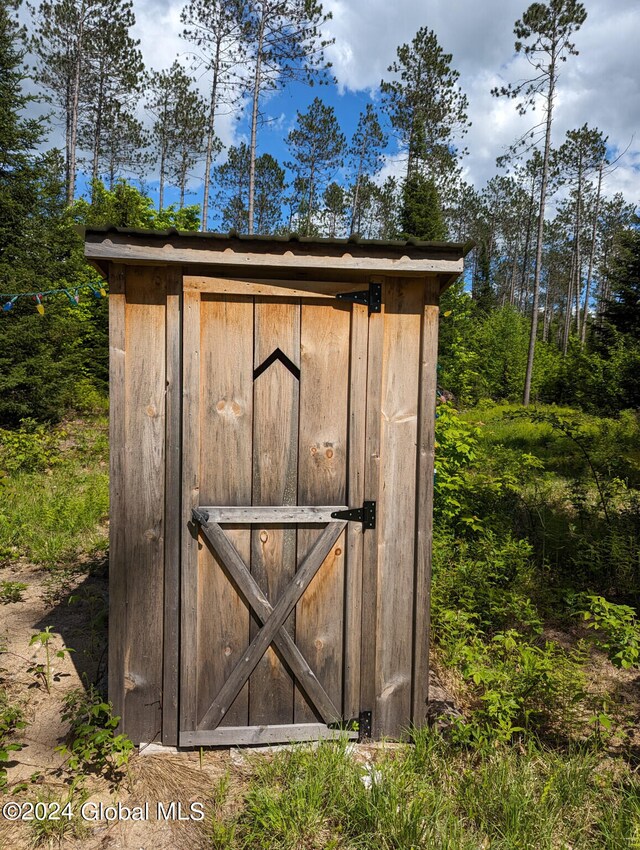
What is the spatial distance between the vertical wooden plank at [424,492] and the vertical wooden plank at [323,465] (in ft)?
1.29

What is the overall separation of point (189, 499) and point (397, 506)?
1.07m

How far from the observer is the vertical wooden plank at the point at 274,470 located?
264cm

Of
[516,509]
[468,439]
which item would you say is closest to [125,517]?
[468,439]

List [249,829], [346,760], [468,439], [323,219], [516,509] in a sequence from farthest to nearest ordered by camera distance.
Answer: [323,219] < [516,509] < [468,439] < [346,760] < [249,829]

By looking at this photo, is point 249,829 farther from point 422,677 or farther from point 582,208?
point 582,208

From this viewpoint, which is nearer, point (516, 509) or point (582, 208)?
point (516, 509)

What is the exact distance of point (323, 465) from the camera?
8.86ft

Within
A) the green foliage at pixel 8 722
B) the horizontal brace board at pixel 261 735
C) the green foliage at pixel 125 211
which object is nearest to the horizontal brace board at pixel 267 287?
the horizontal brace board at pixel 261 735

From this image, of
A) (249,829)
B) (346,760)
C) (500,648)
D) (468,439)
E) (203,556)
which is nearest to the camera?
(249,829)

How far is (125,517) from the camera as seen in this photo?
2605mm

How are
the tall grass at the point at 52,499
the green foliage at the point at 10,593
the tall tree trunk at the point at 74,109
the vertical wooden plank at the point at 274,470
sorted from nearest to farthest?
the vertical wooden plank at the point at 274,470 < the green foliage at the point at 10,593 < the tall grass at the point at 52,499 < the tall tree trunk at the point at 74,109

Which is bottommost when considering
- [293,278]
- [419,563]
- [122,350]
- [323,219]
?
[419,563]

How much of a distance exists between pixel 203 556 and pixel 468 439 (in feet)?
10.7

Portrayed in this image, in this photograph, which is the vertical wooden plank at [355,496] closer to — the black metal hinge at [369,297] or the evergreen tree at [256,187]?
→ the black metal hinge at [369,297]
